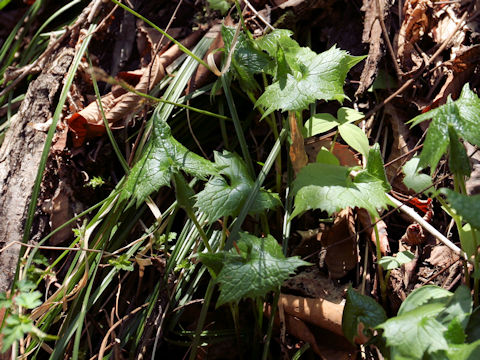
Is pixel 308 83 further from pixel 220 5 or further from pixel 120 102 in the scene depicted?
pixel 120 102

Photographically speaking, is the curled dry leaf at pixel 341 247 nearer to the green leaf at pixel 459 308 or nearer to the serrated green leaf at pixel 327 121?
the serrated green leaf at pixel 327 121

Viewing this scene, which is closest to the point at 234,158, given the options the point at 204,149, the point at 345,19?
the point at 204,149

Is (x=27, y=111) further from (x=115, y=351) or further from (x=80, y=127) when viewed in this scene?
(x=115, y=351)

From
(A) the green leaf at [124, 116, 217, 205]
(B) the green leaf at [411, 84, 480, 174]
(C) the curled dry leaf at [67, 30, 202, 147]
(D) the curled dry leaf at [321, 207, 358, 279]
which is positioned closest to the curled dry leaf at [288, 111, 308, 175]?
(D) the curled dry leaf at [321, 207, 358, 279]

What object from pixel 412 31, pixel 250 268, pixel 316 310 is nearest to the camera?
pixel 250 268

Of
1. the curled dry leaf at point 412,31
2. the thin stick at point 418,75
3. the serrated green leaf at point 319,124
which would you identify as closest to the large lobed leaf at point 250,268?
the serrated green leaf at point 319,124

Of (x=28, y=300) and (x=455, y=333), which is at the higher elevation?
(x=28, y=300)

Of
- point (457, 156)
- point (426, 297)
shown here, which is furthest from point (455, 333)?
point (457, 156)
